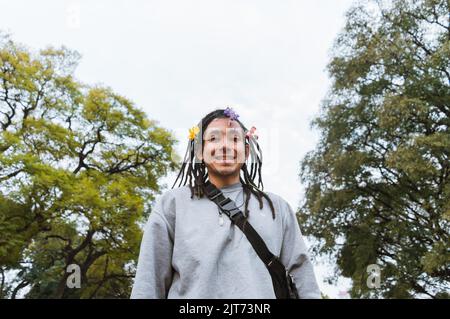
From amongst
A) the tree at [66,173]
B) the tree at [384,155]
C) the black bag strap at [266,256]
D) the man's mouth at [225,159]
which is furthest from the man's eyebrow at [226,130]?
the tree at [66,173]

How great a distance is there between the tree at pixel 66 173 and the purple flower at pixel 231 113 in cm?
1327

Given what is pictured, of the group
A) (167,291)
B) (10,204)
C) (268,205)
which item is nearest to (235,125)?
(268,205)

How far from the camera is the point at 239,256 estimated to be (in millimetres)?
1766

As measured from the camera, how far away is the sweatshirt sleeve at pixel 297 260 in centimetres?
186

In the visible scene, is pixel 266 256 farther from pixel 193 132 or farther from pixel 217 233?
pixel 193 132

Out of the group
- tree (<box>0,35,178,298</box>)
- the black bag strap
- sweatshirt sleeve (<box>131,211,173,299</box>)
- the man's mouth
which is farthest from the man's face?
tree (<box>0,35,178,298</box>)

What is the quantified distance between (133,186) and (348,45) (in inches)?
338

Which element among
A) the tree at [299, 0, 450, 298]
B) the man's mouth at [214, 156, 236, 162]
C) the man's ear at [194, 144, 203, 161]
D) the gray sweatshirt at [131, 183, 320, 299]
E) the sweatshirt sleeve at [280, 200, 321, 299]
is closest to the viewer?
the gray sweatshirt at [131, 183, 320, 299]

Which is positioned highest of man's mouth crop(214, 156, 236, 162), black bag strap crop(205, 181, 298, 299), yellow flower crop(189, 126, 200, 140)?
yellow flower crop(189, 126, 200, 140)

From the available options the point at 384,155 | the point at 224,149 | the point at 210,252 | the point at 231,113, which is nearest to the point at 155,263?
the point at 210,252

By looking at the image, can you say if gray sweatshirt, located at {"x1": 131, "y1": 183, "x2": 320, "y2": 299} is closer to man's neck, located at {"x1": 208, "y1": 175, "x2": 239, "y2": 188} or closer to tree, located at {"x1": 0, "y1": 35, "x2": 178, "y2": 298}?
man's neck, located at {"x1": 208, "y1": 175, "x2": 239, "y2": 188}

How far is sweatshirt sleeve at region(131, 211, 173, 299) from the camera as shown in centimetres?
176

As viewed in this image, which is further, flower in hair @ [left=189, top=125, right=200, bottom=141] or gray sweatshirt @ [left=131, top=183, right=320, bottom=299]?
flower in hair @ [left=189, top=125, right=200, bottom=141]

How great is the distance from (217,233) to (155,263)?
0.25m
